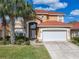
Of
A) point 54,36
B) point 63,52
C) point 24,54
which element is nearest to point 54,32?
point 54,36

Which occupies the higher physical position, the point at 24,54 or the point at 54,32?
the point at 54,32

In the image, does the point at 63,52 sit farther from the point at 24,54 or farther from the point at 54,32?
the point at 54,32

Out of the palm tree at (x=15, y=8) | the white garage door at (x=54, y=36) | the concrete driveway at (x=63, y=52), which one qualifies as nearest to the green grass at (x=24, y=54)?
the concrete driveway at (x=63, y=52)

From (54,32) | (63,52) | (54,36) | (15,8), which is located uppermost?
(15,8)

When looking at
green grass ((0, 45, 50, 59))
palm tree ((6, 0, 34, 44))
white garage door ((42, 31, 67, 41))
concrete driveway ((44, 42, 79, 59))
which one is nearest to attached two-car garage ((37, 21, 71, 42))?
white garage door ((42, 31, 67, 41))

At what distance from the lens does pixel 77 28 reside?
45.6m

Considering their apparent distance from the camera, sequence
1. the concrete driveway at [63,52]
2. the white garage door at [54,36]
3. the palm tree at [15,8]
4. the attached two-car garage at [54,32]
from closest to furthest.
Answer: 1. the concrete driveway at [63,52]
2. the palm tree at [15,8]
3. the white garage door at [54,36]
4. the attached two-car garage at [54,32]

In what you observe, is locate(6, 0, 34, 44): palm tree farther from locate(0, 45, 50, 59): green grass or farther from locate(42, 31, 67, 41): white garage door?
locate(0, 45, 50, 59): green grass

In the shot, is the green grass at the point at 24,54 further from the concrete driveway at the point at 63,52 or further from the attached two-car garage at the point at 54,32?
the attached two-car garage at the point at 54,32

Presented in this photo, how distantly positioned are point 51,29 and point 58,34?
5.15 feet

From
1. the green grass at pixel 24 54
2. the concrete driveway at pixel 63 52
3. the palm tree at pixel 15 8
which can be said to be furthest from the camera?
the palm tree at pixel 15 8

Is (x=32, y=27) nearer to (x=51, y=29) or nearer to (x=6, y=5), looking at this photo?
(x=51, y=29)

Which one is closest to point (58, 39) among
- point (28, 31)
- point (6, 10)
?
point (28, 31)

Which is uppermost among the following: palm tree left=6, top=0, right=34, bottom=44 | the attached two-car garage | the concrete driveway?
palm tree left=6, top=0, right=34, bottom=44
